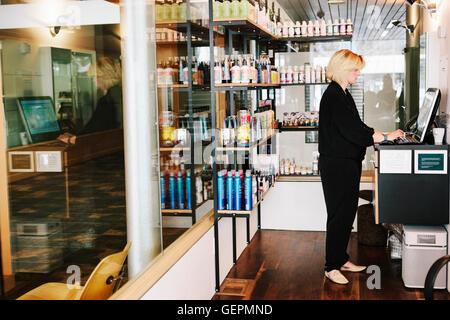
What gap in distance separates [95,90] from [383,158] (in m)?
4.55

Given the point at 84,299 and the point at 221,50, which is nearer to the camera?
the point at 84,299

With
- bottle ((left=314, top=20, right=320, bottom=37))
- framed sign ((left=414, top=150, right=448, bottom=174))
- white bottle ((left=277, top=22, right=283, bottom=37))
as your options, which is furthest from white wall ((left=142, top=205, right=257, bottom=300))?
bottle ((left=314, top=20, right=320, bottom=37))

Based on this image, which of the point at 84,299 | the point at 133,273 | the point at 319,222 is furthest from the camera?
the point at 319,222

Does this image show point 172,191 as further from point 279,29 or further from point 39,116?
point 279,29

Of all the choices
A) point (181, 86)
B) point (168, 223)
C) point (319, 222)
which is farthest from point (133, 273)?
point (319, 222)

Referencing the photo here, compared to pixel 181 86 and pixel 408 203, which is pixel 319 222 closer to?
pixel 408 203

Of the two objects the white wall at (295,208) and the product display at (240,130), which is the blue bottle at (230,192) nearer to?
the product display at (240,130)

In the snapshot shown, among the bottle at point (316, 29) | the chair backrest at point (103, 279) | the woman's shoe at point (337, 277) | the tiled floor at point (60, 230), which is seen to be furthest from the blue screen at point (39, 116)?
the bottle at point (316, 29)

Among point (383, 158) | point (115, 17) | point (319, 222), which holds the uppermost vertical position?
point (115, 17)

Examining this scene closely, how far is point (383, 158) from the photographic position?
3840 mm

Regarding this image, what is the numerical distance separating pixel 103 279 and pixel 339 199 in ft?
7.29

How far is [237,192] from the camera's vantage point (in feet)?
12.7

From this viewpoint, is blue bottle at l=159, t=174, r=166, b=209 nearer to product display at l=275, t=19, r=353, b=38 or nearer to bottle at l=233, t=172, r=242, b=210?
bottle at l=233, t=172, r=242, b=210

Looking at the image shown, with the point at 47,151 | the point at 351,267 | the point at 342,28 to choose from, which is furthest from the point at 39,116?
the point at 342,28
